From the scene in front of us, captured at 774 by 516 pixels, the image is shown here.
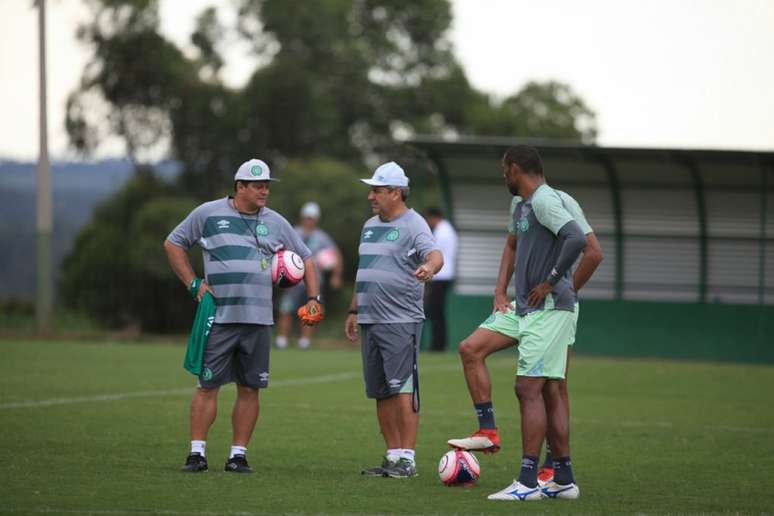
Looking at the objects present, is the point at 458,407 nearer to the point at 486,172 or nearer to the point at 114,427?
the point at 114,427

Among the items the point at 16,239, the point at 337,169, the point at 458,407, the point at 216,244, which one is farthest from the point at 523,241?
the point at 337,169

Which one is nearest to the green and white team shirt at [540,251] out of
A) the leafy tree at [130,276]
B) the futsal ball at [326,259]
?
the futsal ball at [326,259]

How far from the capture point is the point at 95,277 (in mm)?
30844

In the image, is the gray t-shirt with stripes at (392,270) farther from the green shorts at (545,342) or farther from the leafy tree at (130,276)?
the leafy tree at (130,276)

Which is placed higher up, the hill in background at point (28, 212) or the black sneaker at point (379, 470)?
the hill in background at point (28, 212)

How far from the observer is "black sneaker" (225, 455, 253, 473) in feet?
33.7

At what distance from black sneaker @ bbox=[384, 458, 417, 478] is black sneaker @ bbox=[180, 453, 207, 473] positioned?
1.30m

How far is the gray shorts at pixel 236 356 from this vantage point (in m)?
10.5

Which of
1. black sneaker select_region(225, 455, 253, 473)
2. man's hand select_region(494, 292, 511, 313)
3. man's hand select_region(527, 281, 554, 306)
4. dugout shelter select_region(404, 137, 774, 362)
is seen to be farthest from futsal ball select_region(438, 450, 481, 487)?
dugout shelter select_region(404, 137, 774, 362)

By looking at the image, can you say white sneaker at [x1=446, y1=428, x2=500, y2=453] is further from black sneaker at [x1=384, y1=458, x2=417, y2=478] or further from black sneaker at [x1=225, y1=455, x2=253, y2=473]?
black sneaker at [x1=225, y1=455, x2=253, y2=473]

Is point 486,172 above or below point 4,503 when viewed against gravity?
above

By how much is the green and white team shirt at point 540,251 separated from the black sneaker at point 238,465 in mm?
2288

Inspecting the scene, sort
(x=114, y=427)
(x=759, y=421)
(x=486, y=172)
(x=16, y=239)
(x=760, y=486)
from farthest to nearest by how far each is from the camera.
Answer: (x=16, y=239)
(x=486, y=172)
(x=759, y=421)
(x=114, y=427)
(x=760, y=486)

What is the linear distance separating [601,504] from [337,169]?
34843 mm
